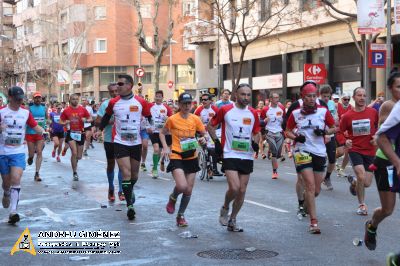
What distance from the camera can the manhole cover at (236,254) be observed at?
8.05 m

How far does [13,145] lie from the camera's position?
10.6 meters

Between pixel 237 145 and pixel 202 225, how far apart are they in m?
1.33

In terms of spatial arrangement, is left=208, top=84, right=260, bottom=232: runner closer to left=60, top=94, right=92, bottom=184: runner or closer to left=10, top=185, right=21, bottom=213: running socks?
left=10, top=185, right=21, bottom=213: running socks

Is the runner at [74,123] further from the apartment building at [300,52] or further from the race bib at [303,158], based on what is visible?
the apartment building at [300,52]

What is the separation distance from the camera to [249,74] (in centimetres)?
4800

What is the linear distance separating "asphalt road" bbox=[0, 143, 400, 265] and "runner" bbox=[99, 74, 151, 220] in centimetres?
69

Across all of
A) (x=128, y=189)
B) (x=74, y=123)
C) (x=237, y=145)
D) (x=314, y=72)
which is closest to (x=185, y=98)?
(x=237, y=145)

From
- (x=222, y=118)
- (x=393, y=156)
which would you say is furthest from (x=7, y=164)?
(x=393, y=156)

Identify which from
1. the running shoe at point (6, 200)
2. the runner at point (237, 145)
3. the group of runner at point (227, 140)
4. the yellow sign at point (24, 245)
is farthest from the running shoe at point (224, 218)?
the running shoe at point (6, 200)

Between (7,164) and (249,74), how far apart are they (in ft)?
125

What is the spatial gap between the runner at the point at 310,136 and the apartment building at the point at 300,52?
19505 millimetres

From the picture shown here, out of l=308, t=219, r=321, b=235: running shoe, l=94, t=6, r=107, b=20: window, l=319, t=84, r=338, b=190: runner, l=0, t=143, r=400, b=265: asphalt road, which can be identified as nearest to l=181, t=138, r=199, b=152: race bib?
l=0, t=143, r=400, b=265: asphalt road

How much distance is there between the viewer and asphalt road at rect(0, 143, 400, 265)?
26.4ft

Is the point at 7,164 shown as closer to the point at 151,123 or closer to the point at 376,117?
the point at 151,123
